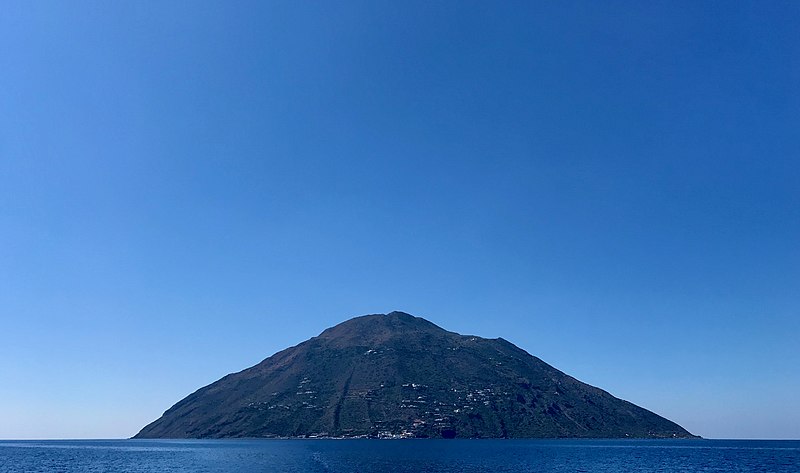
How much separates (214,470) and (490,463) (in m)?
72.6

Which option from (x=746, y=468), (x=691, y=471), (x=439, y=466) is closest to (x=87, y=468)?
(x=439, y=466)

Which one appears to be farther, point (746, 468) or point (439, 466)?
point (746, 468)

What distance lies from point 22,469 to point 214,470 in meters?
54.7

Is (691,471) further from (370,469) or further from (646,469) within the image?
(370,469)

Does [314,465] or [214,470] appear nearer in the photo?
[214,470]

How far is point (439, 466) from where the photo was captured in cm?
13788

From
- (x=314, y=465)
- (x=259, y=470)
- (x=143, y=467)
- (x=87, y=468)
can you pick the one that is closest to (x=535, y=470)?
(x=314, y=465)

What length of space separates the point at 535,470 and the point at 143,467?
102222 millimetres

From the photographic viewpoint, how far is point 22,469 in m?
143

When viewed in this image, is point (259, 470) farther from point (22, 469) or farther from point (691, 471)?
point (691, 471)

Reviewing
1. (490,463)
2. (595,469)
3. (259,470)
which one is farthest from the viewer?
(490,463)

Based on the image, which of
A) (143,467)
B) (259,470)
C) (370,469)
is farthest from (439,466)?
(143,467)

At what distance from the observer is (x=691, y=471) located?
141875 mm

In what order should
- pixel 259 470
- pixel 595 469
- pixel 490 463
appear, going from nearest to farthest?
pixel 259 470
pixel 595 469
pixel 490 463
